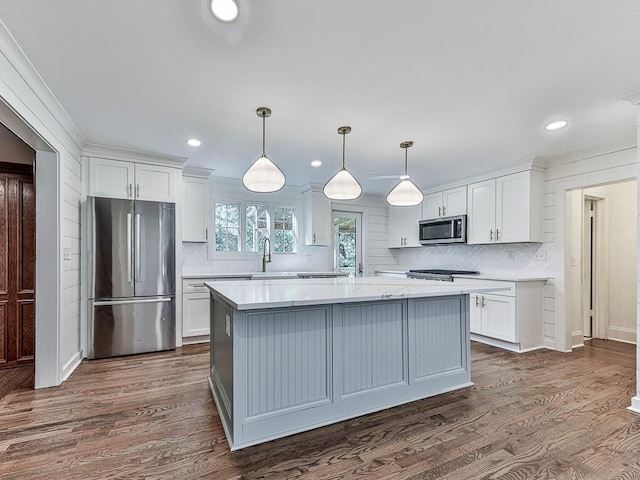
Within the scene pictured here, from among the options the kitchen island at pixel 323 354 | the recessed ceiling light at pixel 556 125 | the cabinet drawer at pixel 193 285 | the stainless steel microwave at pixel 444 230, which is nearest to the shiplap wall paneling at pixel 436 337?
the kitchen island at pixel 323 354

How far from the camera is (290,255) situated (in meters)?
5.52

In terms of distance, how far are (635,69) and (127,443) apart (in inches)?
152

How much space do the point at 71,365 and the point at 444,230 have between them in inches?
190

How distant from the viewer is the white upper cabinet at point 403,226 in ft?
19.0

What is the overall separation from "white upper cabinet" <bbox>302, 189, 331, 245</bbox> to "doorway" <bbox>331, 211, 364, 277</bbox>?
2.23ft

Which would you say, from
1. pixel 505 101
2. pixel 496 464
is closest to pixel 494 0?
pixel 505 101

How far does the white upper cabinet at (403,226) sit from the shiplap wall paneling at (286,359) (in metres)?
3.97

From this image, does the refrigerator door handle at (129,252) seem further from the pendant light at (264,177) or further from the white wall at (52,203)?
the pendant light at (264,177)

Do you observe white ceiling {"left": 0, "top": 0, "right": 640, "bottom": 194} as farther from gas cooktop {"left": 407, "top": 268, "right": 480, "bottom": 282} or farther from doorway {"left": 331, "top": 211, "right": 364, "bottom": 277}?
doorway {"left": 331, "top": 211, "right": 364, "bottom": 277}

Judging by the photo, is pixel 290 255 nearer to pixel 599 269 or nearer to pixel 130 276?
pixel 130 276

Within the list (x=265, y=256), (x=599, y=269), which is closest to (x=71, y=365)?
(x=265, y=256)

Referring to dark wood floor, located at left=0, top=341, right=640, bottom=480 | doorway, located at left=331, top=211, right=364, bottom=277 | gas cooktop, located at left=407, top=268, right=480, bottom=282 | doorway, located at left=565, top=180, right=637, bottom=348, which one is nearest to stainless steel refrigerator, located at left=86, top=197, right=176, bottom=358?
dark wood floor, located at left=0, top=341, right=640, bottom=480

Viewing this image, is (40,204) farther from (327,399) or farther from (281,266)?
(281,266)

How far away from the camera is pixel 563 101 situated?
2.54m
